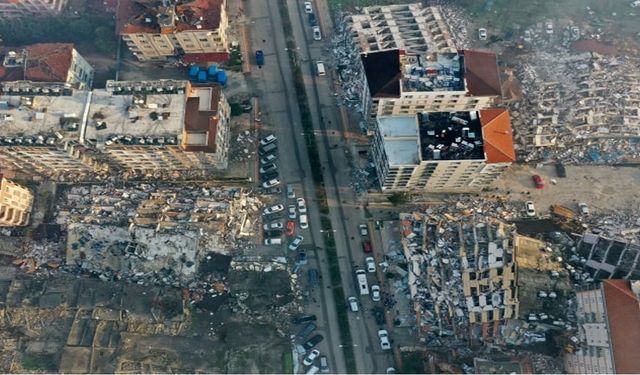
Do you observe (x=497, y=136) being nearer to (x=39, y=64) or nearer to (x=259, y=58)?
(x=259, y=58)

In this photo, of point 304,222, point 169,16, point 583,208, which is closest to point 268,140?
point 304,222

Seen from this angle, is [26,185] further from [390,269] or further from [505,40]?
[505,40]

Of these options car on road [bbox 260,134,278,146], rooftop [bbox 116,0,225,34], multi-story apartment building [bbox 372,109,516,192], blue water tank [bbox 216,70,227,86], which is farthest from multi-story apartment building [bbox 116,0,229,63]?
multi-story apartment building [bbox 372,109,516,192]

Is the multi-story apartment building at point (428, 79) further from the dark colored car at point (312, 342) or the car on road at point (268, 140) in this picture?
the dark colored car at point (312, 342)

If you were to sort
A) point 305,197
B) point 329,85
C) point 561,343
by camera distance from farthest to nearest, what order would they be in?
point 329,85 → point 305,197 → point 561,343

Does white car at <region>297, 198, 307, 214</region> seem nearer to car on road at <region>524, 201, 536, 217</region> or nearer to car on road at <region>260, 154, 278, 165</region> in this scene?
car on road at <region>260, 154, 278, 165</region>

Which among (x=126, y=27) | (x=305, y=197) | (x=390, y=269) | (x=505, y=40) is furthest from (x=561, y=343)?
(x=126, y=27)
